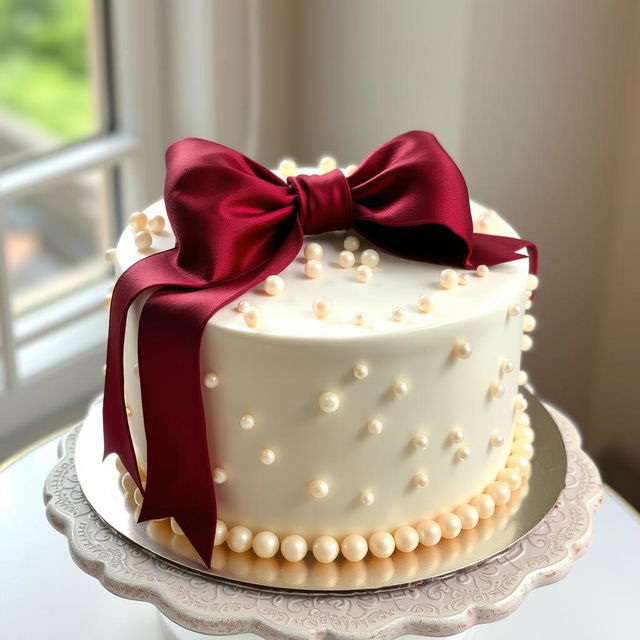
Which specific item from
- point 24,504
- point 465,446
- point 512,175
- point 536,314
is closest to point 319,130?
point 512,175

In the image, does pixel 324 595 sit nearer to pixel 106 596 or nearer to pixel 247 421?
pixel 247 421

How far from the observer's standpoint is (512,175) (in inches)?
69.9

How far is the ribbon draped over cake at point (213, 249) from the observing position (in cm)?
99

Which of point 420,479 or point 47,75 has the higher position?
point 47,75

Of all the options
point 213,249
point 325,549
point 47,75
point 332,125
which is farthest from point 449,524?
point 47,75

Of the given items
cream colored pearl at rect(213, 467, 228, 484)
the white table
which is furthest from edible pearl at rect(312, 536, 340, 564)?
the white table

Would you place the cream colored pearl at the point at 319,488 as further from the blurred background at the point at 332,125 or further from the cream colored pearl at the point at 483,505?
the blurred background at the point at 332,125

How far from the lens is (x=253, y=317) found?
0.95 metres

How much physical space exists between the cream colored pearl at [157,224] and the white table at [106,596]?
482mm

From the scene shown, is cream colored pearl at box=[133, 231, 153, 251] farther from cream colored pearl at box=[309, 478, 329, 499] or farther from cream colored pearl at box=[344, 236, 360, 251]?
cream colored pearl at box=[309, 478, 329, 499]

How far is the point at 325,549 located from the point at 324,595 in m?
0.04

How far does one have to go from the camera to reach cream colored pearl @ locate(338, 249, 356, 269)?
3.49 feet

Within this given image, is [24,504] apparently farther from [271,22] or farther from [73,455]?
[271,22]

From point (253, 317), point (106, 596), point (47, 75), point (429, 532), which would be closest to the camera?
point (253, 317)
